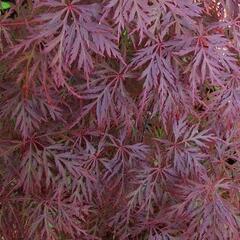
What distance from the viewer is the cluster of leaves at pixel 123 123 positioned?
1.25 m

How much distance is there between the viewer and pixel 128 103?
133 centimetres

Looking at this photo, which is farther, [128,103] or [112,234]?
[112,234]

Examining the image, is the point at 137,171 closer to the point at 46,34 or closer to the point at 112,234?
the point at 112,234

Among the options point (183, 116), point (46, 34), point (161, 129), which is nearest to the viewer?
point (46, 34)

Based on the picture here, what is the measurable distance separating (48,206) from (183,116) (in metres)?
0.44

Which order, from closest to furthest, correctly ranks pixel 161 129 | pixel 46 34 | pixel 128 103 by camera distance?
1. pixel 46 34
2. pixel 128 103
3. pixel 161 129

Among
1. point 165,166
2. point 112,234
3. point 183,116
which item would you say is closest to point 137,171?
point 165,166

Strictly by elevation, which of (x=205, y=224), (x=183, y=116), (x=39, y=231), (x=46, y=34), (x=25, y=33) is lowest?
(x=39, y=231)

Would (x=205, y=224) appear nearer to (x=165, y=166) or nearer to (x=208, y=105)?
(x=165, y=166)

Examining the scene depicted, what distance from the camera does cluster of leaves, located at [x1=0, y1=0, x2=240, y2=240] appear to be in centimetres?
125

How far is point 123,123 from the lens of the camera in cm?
138

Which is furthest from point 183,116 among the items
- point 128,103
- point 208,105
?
point 128,103

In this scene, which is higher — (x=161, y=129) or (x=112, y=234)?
(x=161, y=129)

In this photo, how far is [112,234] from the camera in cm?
159
